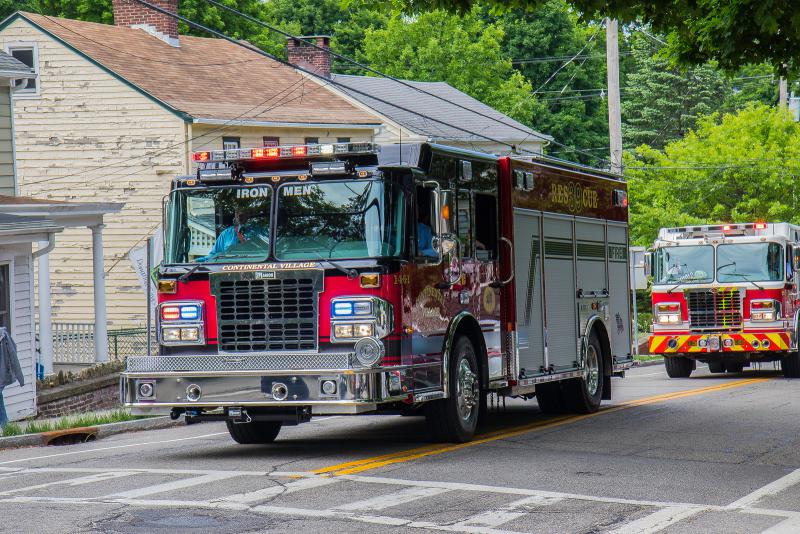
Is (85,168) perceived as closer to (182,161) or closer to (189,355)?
(182,161)

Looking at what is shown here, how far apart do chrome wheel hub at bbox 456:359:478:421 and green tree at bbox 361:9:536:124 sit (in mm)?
48037

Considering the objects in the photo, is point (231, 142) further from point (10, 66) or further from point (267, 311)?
point (267, 311)

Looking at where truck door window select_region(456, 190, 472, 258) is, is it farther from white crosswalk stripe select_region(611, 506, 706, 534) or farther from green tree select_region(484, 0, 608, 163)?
green tree select_region(484, 0, 608, 163)

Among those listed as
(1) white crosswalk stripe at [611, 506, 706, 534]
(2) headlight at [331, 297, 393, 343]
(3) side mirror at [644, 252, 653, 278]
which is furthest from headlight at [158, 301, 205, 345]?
(3) side mirror at [644, 252, 653, 278]

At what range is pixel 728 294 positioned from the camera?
83.0ft

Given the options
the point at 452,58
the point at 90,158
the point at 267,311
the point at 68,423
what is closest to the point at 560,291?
the point at 267,311

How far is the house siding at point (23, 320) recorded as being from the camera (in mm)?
20312

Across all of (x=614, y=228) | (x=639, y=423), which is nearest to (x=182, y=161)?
(x=614, y=228)

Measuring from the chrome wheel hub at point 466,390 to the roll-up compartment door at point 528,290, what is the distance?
3.97 ft

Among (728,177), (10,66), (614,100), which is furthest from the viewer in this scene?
(728,177)

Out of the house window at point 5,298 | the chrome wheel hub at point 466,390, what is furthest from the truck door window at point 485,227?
the house window at point 5,298

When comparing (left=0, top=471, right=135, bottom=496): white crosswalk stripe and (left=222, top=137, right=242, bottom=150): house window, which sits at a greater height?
(left=222, top=137, right=242, bottom=150): house window

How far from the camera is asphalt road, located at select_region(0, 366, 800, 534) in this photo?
904 cm

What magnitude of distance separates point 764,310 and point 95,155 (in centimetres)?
1745
